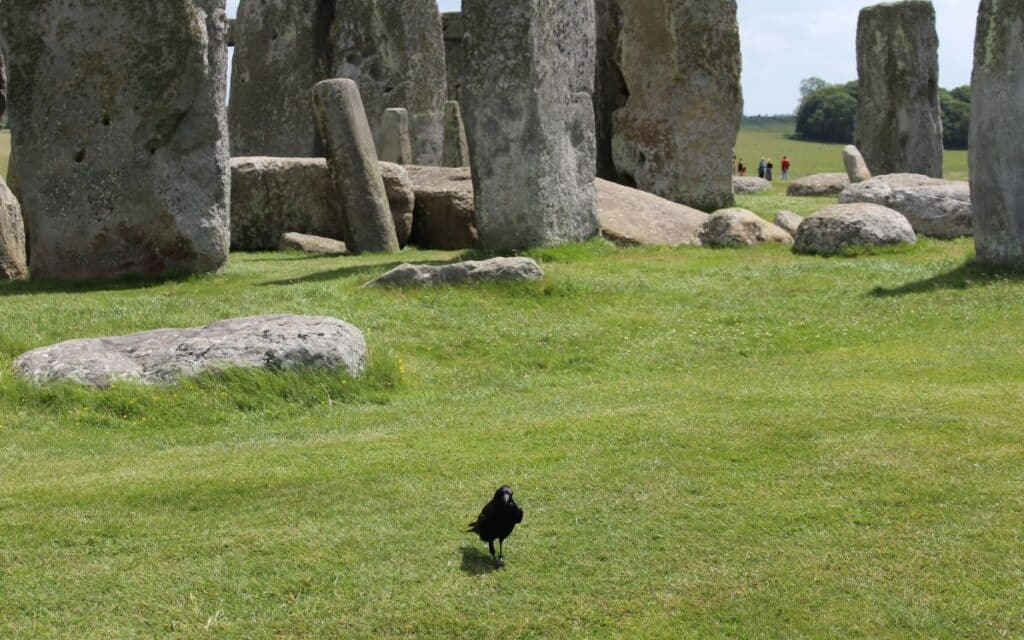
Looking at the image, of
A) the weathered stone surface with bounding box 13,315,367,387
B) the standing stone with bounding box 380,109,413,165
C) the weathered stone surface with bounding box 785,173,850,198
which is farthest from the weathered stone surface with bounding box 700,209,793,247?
the weathered stone surface with bounding box 785,173,850,198

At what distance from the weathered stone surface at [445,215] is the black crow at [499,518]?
557 inches

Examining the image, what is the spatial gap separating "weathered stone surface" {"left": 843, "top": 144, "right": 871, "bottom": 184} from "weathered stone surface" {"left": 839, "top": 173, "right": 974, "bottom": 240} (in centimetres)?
1031

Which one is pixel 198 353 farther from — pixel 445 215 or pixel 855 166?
pixel 855 166

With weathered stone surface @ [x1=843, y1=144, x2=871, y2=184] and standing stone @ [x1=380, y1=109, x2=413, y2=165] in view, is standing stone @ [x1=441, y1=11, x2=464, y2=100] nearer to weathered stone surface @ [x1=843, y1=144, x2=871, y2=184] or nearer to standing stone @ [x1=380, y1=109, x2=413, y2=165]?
standing stone @ [x1=380, y1=109, x2=413, y2=165]

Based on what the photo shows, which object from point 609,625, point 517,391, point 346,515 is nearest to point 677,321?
point 517,391

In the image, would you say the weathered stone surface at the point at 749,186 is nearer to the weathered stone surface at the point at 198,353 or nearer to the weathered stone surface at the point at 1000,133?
the weathered stone surface at the point at 1000,133

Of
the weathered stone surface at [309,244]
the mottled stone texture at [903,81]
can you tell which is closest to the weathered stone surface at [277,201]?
the weathered stone surface at [309,244]

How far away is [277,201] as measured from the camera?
21.8 meters

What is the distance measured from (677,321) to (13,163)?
9035 millimetres

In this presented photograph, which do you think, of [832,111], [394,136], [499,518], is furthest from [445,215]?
[832,111]

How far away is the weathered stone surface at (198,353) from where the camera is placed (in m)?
10.4

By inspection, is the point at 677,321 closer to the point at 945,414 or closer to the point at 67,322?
the point at 945,414

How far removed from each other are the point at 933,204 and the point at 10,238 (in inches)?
524

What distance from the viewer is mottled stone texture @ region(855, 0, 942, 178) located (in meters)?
31.7
